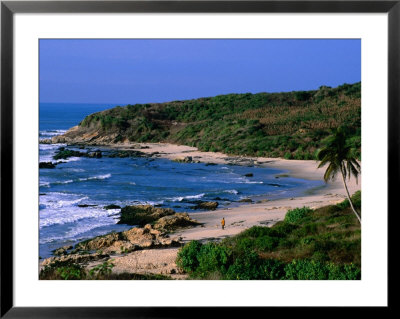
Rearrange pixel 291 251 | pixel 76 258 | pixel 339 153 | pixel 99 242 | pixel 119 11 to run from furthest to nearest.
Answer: pixel 99 242
pixel 76 258
pixel 339 153
pixel 291 251
pixel 119 11

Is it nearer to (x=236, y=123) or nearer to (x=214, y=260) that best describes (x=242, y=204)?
(x=236, y=123)

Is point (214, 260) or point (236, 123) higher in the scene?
point (236, 123)

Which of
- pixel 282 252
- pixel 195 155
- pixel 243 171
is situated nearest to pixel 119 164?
pixel 195 155

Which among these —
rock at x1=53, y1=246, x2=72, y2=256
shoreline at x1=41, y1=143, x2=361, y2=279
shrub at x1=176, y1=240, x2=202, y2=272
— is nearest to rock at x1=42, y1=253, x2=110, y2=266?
rock at x1=53, y1=246, x2=72, y2=256

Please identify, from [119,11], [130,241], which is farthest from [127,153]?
[119,11]

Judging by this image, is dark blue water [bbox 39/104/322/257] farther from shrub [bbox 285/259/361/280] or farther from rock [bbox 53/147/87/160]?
shrub [bbox 285/259/361/280]

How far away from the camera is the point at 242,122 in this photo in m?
9.64

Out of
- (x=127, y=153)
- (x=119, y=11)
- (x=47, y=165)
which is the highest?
(x=119, y=11)

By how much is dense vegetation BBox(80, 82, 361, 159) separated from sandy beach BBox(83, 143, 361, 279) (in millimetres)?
163

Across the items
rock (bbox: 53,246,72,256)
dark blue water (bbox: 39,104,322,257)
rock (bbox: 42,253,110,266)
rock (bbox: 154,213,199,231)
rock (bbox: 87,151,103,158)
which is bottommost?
rock (bbox: 42,253,110,266)

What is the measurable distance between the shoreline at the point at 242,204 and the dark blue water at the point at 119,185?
15 cm

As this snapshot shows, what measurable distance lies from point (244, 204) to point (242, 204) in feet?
0.12

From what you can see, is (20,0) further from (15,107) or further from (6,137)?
(6,137)

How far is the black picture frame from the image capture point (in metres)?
4.53
